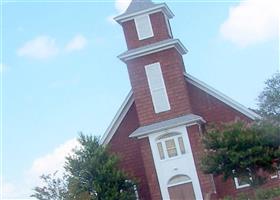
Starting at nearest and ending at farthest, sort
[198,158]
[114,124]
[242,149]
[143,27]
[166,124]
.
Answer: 1. [242,149]
2. [198,158]
3. [166,124]
4. [143,27]
5. [114,124]

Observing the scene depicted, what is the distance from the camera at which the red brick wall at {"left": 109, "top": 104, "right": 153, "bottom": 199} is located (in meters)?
35.1

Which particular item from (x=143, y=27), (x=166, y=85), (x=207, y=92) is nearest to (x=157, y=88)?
(x=166, y=85)

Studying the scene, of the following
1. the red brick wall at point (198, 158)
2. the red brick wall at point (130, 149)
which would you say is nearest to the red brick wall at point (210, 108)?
the red brick wall at point (198, 158)

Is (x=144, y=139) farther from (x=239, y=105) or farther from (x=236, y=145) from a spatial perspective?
(x=236, y=145)

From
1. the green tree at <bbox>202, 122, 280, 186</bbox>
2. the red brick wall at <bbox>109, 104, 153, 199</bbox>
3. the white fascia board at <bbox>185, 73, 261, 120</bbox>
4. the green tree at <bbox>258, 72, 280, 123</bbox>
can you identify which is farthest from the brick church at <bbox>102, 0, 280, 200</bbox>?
the green tree at <bbox>258, 72, 280, 123</bbox>

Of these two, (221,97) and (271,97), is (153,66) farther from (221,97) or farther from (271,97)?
(271,97)

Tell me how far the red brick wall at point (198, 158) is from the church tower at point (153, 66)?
3.72 feet

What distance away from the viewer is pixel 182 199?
33.4m

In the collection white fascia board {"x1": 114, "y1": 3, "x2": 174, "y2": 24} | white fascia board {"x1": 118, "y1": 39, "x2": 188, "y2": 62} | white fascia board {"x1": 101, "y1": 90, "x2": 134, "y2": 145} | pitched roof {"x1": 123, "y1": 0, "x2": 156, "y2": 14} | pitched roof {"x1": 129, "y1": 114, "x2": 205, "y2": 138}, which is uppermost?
pitched roof {"x1": 123, "y1": 0, "x2": 156, "y2": 14}

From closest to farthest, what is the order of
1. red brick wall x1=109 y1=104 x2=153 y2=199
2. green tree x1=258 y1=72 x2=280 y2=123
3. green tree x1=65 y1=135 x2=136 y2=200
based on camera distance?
green tree x1=65 y1=135 x2=136 y2=200 → red brick wall x1=109 y1=104 x2=153 y2=199 → green tree x1=258 y1=72 x2=280 y2=123

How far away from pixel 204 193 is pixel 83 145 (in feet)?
22.9

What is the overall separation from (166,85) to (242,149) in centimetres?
785

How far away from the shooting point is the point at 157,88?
111 feet

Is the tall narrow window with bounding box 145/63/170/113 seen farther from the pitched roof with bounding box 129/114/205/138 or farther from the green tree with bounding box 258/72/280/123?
the green tree with bounding box 258/72/280/123
